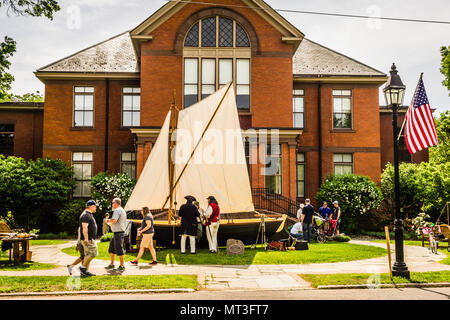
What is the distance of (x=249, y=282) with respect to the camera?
9375 millimetres

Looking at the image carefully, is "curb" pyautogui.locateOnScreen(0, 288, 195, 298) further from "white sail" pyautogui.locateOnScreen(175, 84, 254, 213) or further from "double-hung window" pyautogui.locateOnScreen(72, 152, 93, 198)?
"double-hung window" pyautogui.locateOnScreen(72, 152, 93, 198)

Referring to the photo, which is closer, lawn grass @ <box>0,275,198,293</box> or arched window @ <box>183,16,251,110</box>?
lawn grass @ <box>0,275,198,293</box>

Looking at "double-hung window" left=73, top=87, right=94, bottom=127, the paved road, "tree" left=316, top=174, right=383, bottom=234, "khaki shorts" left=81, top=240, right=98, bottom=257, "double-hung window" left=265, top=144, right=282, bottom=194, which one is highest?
"double-hung window" left=73, top=87, right=94, bottom=127

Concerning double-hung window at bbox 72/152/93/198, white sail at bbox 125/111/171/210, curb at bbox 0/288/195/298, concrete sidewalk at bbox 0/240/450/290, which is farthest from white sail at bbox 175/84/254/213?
double-hung window at bbox 72/152/93/198

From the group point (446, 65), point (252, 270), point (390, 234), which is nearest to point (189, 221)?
point (252, 270)

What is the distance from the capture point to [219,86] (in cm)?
2262

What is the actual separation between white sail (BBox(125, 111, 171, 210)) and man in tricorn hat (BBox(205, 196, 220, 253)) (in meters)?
1.56

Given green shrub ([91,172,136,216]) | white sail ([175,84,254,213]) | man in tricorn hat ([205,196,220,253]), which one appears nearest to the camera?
man in tricorn hat ([205,196,220,253])

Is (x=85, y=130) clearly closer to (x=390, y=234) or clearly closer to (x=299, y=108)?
(x=299, y=108)

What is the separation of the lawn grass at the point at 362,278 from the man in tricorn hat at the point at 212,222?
438 centimetres

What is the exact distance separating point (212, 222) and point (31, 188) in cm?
1120

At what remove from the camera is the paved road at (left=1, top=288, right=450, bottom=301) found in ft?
25.7
